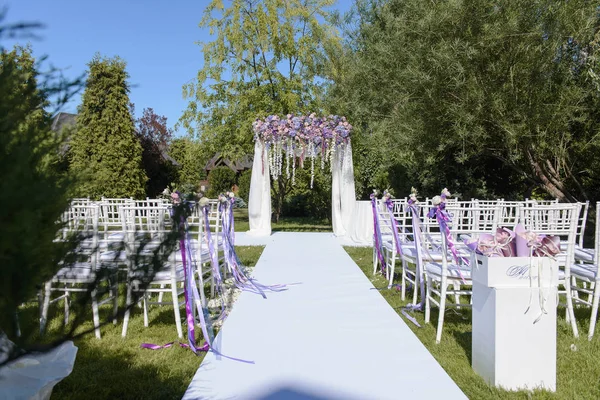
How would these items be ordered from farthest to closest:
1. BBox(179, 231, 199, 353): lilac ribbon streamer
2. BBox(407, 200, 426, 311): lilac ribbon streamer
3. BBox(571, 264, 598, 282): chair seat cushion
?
BBox(407, 200, 426, 311): lilac ribbon streamer → BBox(571, 264, 598, 282): chair seat cushion → BBox(179, 231, 199, 353): lilac ribbon streamer

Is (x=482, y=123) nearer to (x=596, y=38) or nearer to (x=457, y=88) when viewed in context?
(x=457, y=88)

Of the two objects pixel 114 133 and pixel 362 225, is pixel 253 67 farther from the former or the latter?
pixel 362 225

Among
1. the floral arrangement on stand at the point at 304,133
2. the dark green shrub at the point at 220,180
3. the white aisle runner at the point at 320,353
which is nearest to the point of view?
the white aisle runner at the point at 320,353

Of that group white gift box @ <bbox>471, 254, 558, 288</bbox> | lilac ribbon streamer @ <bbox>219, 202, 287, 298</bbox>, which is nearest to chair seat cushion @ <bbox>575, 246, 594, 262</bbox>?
white gift box @ <bbox>471, 254, 558, 288</bbox>

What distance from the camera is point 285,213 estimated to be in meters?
18.1

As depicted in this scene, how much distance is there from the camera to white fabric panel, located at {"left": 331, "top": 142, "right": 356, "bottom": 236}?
10.2 m

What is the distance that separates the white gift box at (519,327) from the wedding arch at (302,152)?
7.38 metres

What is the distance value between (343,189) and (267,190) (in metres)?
1.74

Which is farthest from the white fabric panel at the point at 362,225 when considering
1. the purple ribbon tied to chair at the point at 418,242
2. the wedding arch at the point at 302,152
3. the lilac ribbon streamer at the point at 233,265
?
the purple ribbon tied to chair at the point at 418,242

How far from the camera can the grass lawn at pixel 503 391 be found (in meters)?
2.48

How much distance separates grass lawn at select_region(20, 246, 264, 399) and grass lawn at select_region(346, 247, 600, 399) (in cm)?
138

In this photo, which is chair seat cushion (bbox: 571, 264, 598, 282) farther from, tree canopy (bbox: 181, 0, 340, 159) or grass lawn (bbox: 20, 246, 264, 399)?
tree canopy (bbox: 181, 0, 340, 159)

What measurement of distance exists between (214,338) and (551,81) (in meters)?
6.50

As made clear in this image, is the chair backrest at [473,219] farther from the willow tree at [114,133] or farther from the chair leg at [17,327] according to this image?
the willow tree at [114,133]
